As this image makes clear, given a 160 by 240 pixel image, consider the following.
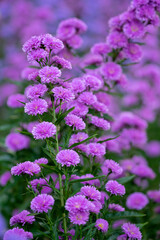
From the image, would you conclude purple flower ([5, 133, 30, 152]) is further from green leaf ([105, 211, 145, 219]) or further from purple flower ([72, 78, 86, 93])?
green leaf ([105, 211, 145, 219])

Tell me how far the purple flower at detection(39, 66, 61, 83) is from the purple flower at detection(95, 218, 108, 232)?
1.35 ft

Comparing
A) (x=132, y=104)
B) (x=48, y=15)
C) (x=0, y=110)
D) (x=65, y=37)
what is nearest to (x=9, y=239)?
(x=65, y=37)

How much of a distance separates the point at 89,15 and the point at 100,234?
3.29 metres

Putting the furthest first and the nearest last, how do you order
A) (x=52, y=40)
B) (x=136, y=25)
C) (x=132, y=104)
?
(x=132, y=104) < (x=136, y=25) < (x=52, y=40)

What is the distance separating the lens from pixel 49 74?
2.90 feet

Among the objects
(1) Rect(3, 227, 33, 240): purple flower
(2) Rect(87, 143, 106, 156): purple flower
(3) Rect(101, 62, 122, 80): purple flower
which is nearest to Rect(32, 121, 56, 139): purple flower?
(2) Rect(87, 143, 106, 156): purple flower

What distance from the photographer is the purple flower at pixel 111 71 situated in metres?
1.33

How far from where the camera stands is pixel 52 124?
33.3 inches

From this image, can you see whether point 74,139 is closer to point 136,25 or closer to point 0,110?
point 136,25

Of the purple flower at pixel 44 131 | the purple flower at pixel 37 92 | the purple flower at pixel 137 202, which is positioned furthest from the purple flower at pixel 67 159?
the purple flower at pixel 137 202

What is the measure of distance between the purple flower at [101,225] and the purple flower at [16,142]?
64 cm

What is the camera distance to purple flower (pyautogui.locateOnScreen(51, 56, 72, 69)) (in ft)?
3.13

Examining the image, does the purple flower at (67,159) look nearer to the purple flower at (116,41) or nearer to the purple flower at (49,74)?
the purple flower at (49,74)

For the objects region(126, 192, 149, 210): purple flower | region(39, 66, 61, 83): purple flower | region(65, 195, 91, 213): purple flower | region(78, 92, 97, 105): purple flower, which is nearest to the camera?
region(65, 195, 91, 213): purple flower
